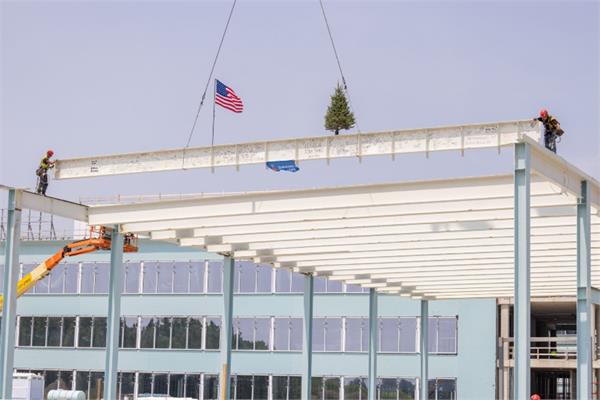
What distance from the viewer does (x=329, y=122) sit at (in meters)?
27.5

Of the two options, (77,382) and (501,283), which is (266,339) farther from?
(501,283)

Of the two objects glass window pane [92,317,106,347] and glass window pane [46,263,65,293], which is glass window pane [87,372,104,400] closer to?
glass window pane [92,317,106,347]

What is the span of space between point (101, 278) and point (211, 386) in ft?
28.2

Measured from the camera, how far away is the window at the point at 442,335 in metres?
53.3

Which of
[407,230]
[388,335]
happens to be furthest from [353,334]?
[407,230]

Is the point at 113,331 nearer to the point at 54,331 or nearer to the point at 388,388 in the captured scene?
the point at 388,388

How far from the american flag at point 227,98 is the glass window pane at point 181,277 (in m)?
27.8

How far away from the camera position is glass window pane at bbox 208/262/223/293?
57594 millimetres

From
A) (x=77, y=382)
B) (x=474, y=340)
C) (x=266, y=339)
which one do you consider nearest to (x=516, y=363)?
(x=474, y=340)

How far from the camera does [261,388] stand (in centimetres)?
5634

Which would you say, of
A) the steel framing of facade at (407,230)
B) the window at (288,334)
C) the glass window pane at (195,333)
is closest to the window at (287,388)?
the window at (288,334)

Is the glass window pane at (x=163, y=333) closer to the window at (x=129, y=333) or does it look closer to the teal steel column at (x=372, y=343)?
the window at (x=129, y=333)

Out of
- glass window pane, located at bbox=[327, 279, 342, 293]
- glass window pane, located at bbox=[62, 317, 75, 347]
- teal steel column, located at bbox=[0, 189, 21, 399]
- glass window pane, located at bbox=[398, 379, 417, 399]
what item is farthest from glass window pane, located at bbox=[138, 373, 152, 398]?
teal steel column, located at bbox=[0, 189, 21, 399]

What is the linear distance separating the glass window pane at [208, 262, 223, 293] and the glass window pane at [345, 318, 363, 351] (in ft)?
23.8
